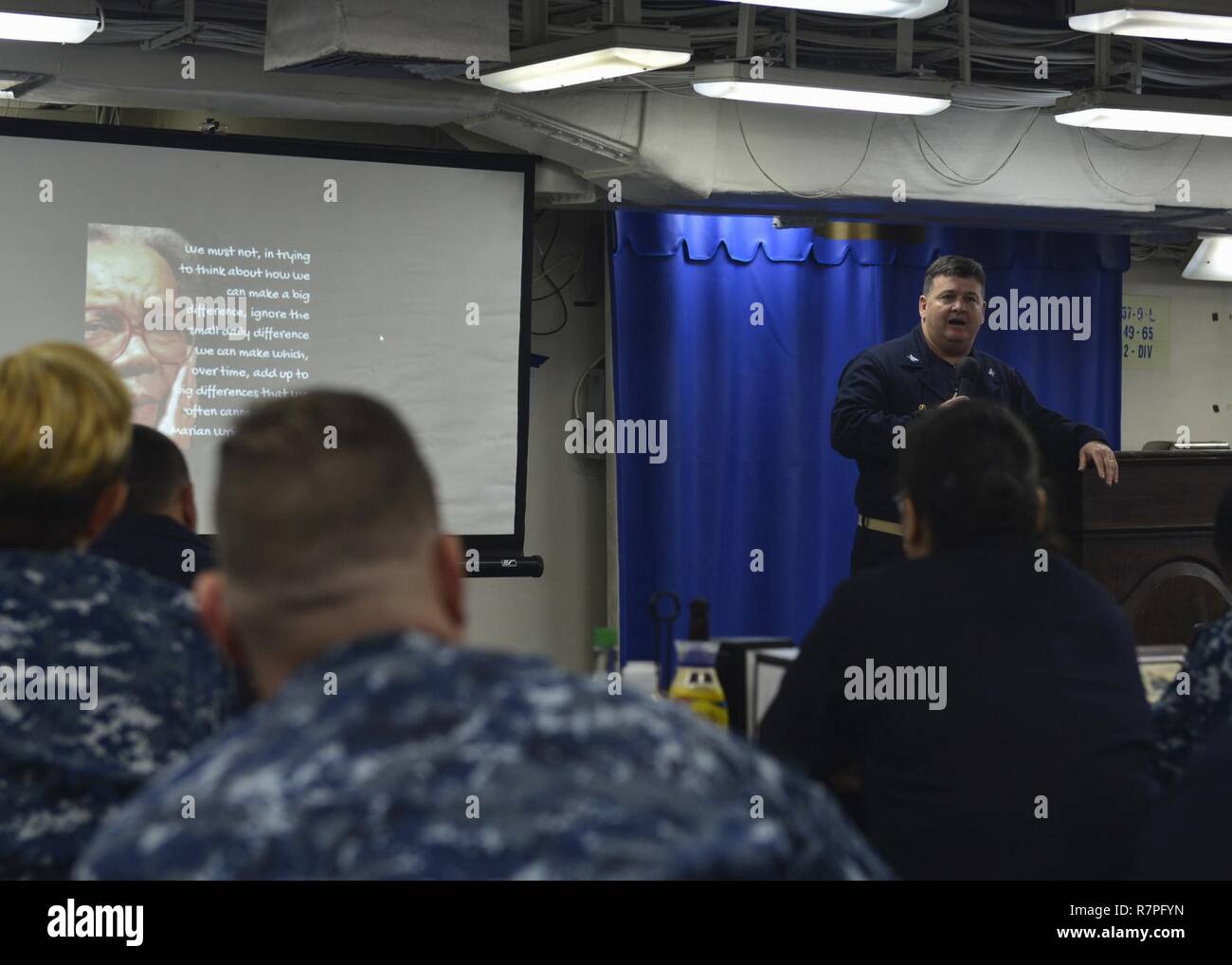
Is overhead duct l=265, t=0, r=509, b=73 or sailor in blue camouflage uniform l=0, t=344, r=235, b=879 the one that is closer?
sailor in blue camouflage uniform l=0, t=344, r=235, b=879

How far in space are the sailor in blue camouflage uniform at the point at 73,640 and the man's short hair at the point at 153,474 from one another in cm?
58

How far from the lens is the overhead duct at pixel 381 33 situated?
404cm

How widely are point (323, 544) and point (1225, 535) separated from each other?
1.47 m

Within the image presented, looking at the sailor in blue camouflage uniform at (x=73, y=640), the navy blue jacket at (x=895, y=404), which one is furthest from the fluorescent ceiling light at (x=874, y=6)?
the sailor in blue camouflage uniform at (x=73, y=640)

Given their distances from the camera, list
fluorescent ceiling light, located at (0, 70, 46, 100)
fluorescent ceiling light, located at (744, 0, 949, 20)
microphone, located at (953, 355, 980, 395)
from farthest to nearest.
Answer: fluorescent ceiling light, located at (0, 70, 46, 100) < microphone, located at (953, 355, 980, 395) < fluorescent ceiling light, located at (744, 0, 949, 20)

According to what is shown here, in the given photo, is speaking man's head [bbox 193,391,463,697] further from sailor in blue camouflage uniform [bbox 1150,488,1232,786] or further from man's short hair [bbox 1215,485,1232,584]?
man's short hair [bbox 1215,485,1232,584]

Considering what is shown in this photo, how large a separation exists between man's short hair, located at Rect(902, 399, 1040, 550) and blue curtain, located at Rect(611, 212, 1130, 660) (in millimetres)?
3479

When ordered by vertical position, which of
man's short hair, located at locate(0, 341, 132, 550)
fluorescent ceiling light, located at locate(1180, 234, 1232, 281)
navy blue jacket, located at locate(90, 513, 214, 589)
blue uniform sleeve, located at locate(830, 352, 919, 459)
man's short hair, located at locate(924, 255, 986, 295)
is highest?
fluorescent ceiling light, located at locate(1180, 234, 1232, 281)

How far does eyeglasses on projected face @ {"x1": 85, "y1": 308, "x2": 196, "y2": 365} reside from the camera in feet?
15.2

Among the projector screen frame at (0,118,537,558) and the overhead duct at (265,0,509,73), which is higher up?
the overhead duct at (265,0,509,73)

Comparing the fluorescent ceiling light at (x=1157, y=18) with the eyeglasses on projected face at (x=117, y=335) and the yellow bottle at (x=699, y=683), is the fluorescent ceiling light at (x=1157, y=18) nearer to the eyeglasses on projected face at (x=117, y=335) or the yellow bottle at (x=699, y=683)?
the yellow bottle at (x=699, y=683)

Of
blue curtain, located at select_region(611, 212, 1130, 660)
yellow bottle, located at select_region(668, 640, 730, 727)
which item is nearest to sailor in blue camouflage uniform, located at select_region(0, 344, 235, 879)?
yellow bottle, located at select_region(668, 640, 730, 727)

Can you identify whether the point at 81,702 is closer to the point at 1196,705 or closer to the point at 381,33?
the point at 1196,705

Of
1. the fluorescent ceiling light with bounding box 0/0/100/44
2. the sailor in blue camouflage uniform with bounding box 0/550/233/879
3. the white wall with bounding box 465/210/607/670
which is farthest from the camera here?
the white wall with bounding box 465/210/607/670
